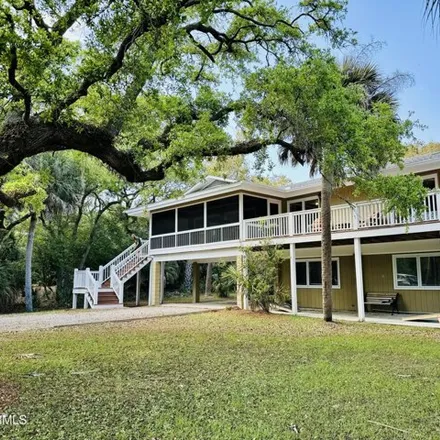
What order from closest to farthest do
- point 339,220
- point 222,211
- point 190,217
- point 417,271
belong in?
1. point 339,220
2. point 417,271
3. point 222,211
4. point 190,217

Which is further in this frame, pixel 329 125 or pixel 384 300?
pixel 384 300

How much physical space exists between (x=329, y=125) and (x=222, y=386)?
186 inches

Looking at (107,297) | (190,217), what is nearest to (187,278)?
(190,217)

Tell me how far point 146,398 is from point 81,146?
3.74 metres

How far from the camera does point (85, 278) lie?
19422 mm

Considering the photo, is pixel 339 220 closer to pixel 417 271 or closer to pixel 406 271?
pixel 406 271

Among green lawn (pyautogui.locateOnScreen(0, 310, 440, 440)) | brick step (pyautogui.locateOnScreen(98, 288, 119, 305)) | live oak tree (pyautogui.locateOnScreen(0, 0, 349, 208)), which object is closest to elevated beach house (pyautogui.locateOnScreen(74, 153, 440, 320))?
brick step (pyautogui.locateOnScreen(98, 288, 119, 305))

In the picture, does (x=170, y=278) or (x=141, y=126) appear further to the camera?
(x=170, y=278)

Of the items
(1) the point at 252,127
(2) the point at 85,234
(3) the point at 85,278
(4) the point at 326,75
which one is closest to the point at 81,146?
(1) the point at 252,127

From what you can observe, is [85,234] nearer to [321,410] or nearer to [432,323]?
[432,323]

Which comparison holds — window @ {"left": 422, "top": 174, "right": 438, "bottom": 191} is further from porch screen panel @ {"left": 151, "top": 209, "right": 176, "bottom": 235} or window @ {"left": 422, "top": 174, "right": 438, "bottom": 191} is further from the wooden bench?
porch screen panel @ {"left": 151, "top": 209, "right": 176, "bottom": 235}

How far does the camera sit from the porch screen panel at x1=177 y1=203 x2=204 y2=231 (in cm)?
1989

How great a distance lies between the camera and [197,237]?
1878cm

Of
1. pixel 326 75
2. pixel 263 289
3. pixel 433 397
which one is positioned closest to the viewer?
pixel 433 397
